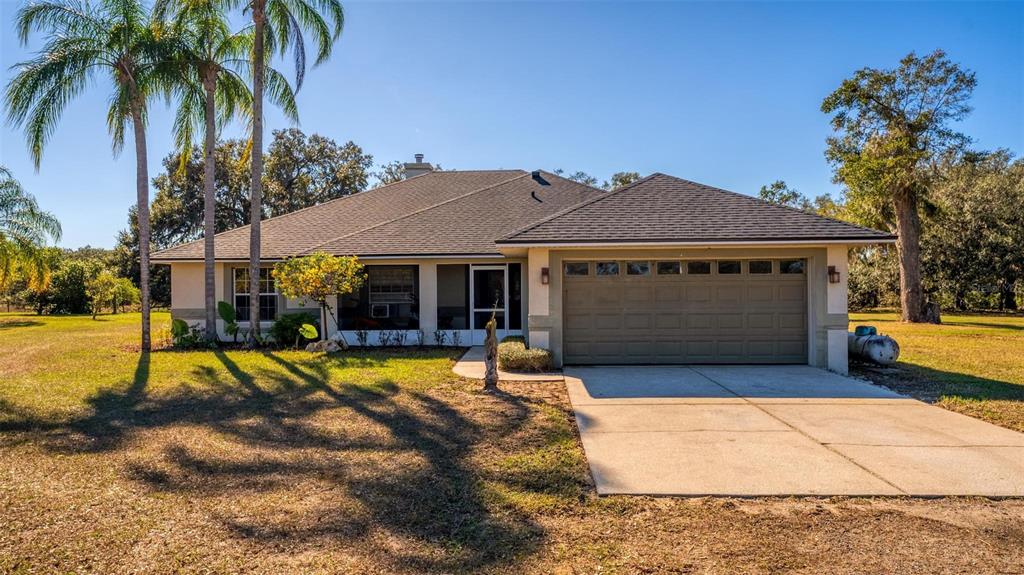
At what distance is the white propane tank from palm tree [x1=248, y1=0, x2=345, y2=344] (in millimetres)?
13709

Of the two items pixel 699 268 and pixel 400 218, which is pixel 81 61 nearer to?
pixel 400 218

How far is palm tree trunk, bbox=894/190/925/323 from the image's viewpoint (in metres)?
22.8

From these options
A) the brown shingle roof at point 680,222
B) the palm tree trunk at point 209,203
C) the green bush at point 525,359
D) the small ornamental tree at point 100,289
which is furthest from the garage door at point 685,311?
the small ornamental tree at point 100,289

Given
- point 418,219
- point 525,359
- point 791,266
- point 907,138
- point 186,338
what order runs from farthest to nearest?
point 907,138 → point 418,219 → point 186,338 → point 791,266 → point 525,359

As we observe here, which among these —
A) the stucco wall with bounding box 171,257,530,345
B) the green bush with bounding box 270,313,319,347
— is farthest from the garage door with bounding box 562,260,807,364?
the green bush with bounding box 270,313,319,347

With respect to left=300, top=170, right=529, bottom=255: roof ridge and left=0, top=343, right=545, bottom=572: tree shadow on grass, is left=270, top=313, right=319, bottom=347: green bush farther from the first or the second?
left=0, top=343, right=545, bottom=572: tree shadow on grass

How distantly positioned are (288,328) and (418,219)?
4874mm

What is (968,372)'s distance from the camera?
10250mm

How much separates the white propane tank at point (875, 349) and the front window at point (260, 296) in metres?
14.5

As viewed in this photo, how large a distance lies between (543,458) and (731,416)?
2984mm

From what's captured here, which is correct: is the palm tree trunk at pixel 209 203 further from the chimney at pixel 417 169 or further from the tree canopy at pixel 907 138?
the tree canopy at pixel 907 138

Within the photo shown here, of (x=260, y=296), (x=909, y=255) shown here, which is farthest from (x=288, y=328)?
(x=909, y=255)

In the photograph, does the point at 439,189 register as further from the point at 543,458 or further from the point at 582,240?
the point at 543,458

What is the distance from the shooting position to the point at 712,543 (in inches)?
141
